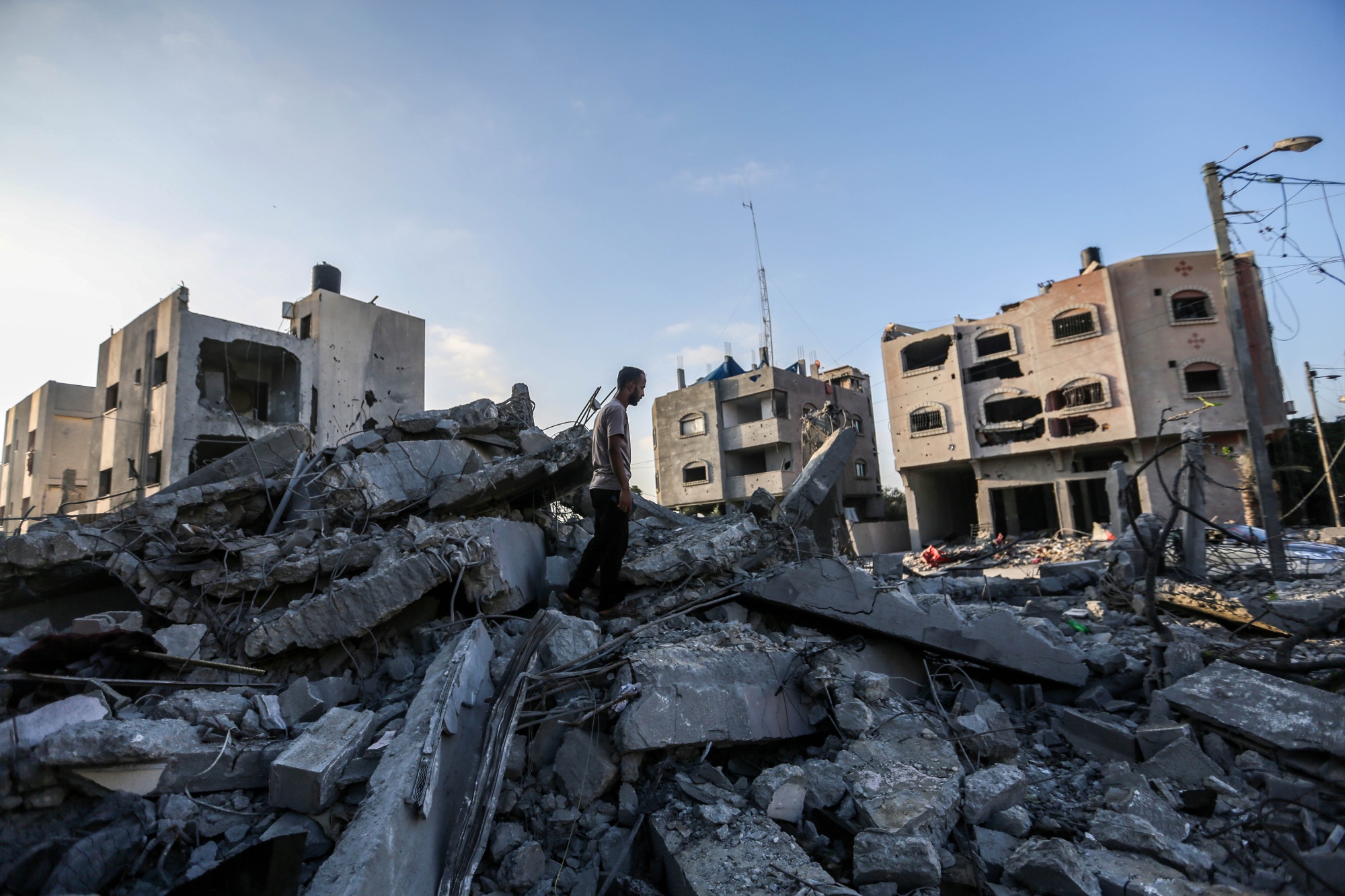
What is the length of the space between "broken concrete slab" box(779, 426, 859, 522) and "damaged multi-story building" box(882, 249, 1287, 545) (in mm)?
18124

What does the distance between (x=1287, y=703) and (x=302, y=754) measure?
4762 mm

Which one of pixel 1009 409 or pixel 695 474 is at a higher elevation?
pixel 1009 409

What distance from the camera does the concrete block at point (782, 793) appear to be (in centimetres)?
272

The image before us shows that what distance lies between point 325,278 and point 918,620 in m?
20.6

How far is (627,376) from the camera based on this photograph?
4.67 metres

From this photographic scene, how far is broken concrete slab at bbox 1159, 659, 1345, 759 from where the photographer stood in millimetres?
3271

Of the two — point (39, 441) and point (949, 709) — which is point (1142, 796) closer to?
point (949, 709)

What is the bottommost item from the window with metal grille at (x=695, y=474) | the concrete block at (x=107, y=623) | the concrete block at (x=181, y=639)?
the concrete block at (x=181, y=639)

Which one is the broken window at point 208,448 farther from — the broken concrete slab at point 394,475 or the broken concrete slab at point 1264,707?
the broken concrete slab at point 1264,707

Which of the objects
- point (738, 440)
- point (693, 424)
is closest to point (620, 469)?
point (738, 440)

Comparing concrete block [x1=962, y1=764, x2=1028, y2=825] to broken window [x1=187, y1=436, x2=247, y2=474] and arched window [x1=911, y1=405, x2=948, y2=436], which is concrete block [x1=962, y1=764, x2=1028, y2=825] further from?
arched window [x1=911, y1=405, x2=948, y2=436]

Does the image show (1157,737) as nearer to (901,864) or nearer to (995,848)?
(995,848)

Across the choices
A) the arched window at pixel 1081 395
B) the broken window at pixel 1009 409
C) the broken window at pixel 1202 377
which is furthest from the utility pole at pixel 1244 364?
the broken window at pixel 1009 409

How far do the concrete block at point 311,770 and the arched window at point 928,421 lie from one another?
26.7 metres
